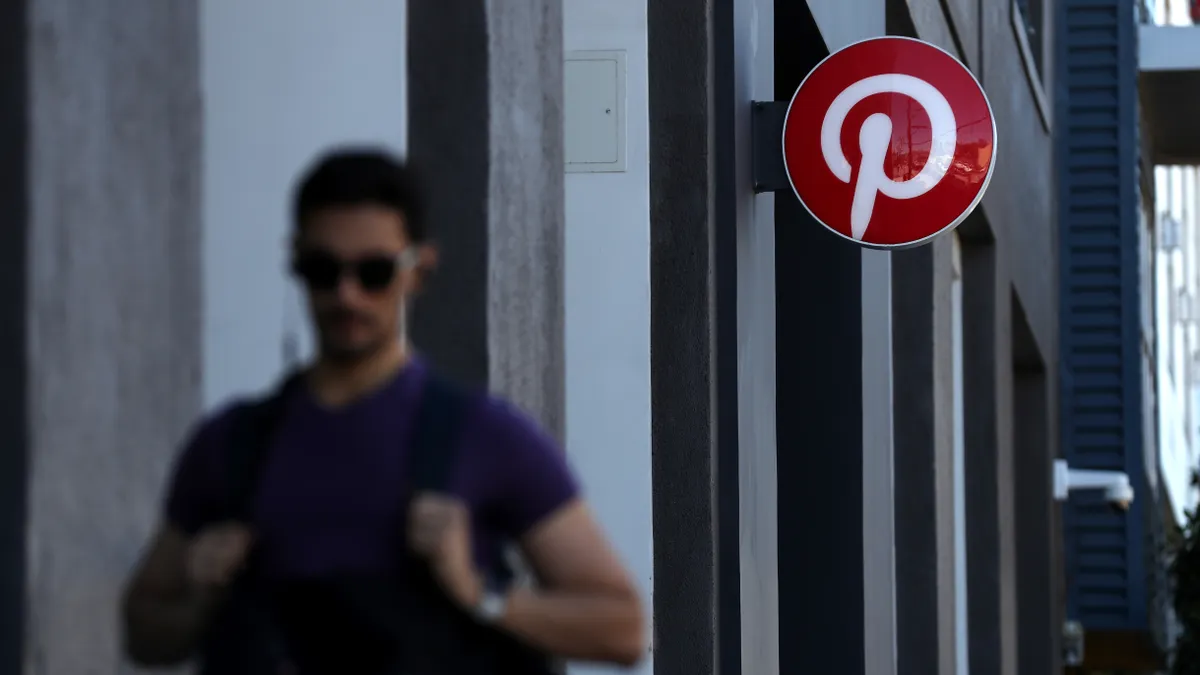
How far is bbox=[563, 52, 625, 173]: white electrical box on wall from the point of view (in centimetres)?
591

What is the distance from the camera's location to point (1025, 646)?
16.0 metres

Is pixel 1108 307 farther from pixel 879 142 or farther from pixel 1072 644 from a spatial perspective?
pixel 879 142

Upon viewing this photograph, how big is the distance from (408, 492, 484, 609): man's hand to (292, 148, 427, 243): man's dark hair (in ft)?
0.92

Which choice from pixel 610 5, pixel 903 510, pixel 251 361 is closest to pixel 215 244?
pixel 251 361

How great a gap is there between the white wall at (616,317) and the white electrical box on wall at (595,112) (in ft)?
0.07


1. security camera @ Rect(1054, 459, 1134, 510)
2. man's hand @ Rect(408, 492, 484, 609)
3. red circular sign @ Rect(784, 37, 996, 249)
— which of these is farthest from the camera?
Answer: security camera @ Rect(1054, 459, 1134, 510)

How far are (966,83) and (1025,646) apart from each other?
945cm

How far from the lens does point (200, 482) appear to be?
2.30 metres

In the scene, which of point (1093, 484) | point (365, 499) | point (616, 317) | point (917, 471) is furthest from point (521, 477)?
point (1093, 484)

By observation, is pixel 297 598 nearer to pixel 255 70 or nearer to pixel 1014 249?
pixel 255 70

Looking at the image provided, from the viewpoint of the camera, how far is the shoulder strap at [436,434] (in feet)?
7.30

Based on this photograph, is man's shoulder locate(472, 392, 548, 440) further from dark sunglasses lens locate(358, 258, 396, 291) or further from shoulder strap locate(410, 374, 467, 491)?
dark sunglasses lens locate(358, 258, 396, 291)

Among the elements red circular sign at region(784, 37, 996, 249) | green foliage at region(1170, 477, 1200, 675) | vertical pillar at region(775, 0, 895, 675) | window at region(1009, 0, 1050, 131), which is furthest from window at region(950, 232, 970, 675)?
green foliage at region(1170, 477, 1200, 675)

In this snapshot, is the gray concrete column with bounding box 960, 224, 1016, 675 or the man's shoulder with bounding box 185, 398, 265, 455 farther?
the gray concrete column with bounding box 960, 224, 1016, 675
